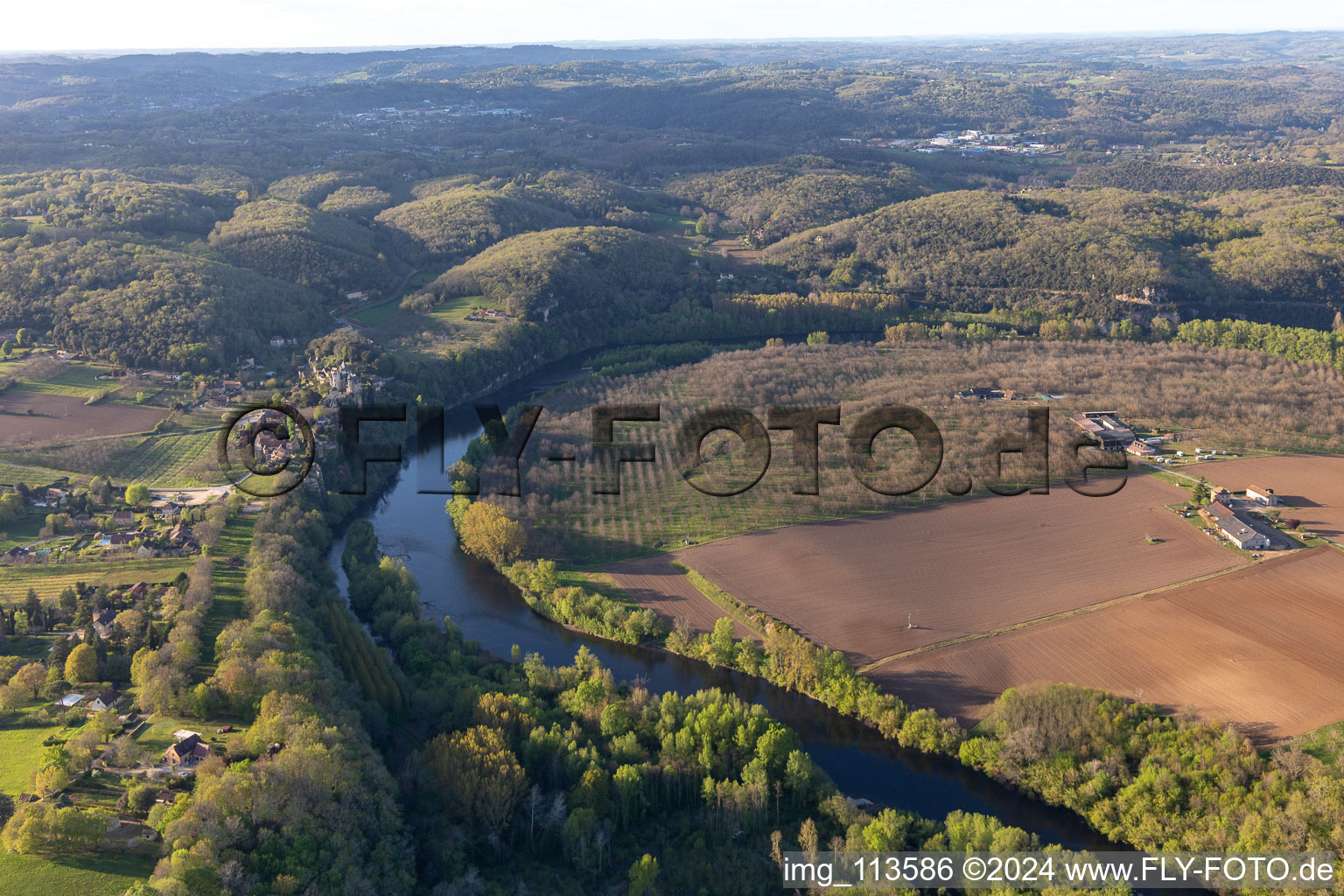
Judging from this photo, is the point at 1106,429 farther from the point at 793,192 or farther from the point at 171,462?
the point at 793,192

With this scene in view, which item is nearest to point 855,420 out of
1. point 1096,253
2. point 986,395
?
point 986,395

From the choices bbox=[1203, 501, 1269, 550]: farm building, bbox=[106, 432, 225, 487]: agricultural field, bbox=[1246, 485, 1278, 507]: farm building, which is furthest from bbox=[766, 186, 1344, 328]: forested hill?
bbox=[106, 432, 225, 487]: agricultural field

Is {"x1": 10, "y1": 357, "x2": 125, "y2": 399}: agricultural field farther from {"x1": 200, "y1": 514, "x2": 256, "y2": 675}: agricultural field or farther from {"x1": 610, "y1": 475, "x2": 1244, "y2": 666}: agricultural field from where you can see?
{"x1": 610, "y1": 475, "x2": 1244, "y2": 666}: agricultural field

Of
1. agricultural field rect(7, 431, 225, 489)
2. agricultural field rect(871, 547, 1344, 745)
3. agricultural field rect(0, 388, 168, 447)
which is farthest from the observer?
agricultural field rect(0, 388, 168, 447)

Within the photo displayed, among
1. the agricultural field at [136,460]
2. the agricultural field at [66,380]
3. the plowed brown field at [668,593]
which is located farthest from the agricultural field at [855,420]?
the agricultural field at [66,380]

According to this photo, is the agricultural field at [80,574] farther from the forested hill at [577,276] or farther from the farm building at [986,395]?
the forested hill at [577,276]

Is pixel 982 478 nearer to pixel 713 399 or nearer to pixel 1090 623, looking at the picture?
pixel 1090 623

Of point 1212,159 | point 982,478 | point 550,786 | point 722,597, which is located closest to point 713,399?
point 982,478
